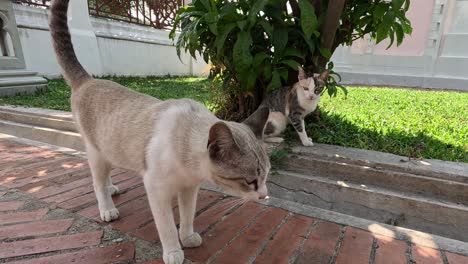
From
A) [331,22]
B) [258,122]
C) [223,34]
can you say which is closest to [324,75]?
[331,22]

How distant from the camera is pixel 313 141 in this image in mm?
3375

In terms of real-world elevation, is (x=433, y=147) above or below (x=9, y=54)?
below

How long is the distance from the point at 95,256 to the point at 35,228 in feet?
1.87

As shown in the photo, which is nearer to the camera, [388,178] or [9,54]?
[388,178]

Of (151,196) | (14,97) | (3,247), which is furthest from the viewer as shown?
(14,97)

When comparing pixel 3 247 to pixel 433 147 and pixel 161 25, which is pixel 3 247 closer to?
pixel 433 147

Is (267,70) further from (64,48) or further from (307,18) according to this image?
(64,48)

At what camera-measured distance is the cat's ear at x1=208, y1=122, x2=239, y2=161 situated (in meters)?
1.32

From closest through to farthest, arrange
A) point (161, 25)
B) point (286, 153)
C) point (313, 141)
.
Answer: point (286, 153)
point (313, 141)
point (161, 25)

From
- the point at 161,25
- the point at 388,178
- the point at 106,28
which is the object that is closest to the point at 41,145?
the point at 388,178

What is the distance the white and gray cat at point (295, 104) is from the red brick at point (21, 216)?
2.23 metres

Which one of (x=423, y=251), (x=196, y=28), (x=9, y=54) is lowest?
(x=423, y=251)

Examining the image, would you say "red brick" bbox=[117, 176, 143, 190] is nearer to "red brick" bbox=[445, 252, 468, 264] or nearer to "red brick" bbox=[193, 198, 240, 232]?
"red brick" bbox=[193, 198, 240, 232]

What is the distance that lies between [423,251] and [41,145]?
13.5 feet
